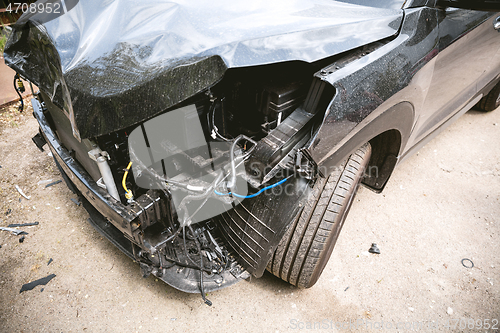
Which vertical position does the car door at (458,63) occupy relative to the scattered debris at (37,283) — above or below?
above

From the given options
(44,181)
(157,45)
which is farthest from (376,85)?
(44,181)

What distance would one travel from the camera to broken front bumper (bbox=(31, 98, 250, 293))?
1340 millimetres

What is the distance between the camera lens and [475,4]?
4.47 feet

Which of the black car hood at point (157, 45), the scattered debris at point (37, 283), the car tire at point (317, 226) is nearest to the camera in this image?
the black car hood at point (157, 45)

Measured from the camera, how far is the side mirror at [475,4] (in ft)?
4.33

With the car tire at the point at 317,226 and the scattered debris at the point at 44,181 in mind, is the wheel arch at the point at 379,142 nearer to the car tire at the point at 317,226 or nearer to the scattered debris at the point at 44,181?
the car tire at the point at 317,226

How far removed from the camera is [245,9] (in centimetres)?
148

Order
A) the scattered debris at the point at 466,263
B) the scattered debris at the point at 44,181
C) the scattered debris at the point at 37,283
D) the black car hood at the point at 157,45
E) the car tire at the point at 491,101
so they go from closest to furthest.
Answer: the black car hood at the point at 157,45
the scattered debris at the point at 37,283
the scattered debris at the point at 466,263
the scattered debris at the point at 44,181
the car tire at the point at 491,101

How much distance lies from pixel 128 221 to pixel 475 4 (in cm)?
186

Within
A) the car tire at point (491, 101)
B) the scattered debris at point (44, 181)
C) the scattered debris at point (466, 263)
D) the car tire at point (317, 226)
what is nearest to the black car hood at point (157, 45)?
the car tire at point (317, 226)

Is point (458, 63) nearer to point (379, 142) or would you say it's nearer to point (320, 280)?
point (379, 142)

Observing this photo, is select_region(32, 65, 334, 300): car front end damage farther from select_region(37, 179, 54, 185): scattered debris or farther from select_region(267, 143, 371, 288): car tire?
select_region(37, 179, 54, 185): scattered debris

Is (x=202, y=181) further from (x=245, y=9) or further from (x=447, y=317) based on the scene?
(x=447, y=317)

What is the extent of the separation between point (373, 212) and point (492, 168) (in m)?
1.40
